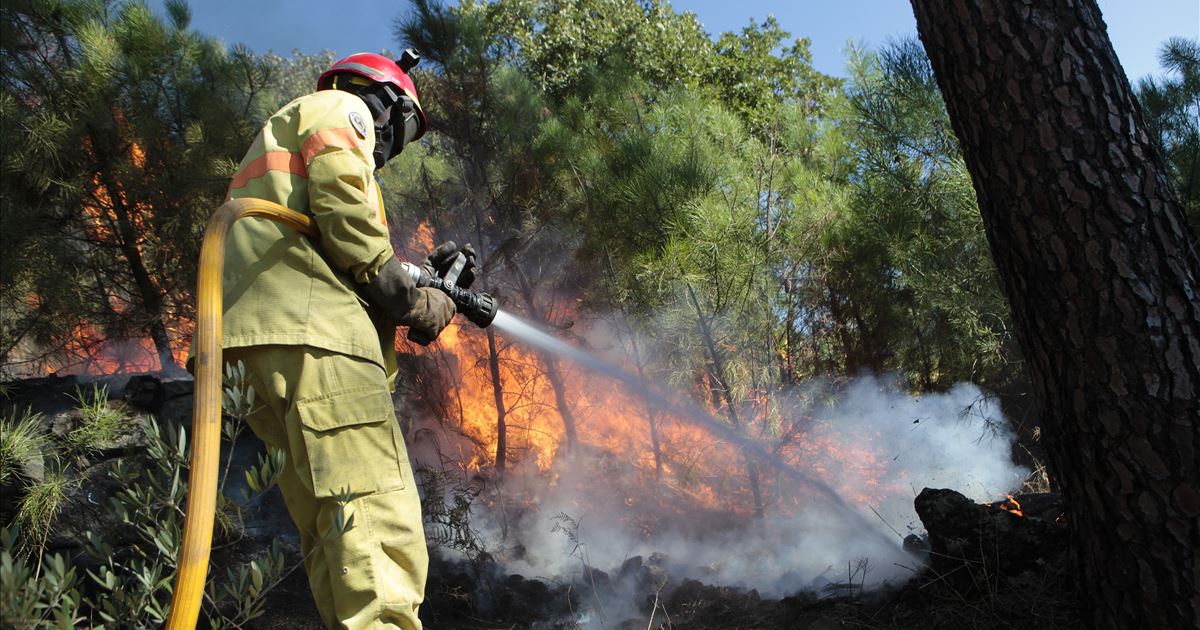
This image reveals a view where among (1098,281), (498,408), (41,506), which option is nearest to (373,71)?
(1098,281)

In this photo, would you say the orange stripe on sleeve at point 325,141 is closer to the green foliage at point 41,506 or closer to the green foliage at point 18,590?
the green foliage at point 18,590

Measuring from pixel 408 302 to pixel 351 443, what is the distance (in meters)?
0.51

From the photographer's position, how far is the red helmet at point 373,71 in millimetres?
2768

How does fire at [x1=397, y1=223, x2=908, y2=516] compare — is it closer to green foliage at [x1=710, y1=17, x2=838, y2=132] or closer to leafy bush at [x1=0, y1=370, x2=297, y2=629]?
leafy bush at [x1=0, y1=370, x2=297, y2=629]

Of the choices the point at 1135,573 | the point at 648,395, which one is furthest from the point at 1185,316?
the point at 648,395

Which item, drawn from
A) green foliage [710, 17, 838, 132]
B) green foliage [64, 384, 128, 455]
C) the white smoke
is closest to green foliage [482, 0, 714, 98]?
green foliage [710, 17, 838, 132]

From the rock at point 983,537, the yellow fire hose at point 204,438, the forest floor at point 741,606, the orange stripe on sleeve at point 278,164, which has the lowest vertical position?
the forest floor at point 741,606

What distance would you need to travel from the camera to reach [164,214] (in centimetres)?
462

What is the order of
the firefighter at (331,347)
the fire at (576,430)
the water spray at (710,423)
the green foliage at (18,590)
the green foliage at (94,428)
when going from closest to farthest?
1. the green foliage at (18,590)
2. the firefighter at (331,347)
3. the green foliage at (94,428)
4. the water spray at (710,423)
5. the fire at (576,430)

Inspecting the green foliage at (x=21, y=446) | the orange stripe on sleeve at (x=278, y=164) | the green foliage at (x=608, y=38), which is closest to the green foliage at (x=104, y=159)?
the green foliage at (x=21, y=446)

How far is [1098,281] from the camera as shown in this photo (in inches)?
82.4

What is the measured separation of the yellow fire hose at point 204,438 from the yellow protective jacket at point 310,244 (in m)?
0.47

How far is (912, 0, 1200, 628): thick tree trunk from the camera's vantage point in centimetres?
203

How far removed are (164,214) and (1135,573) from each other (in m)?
4.78
